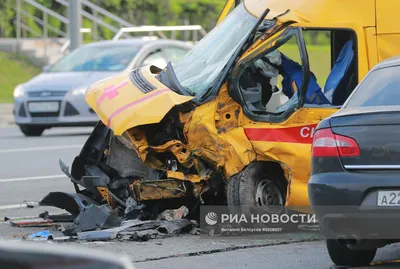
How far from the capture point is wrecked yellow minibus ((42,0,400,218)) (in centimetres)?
859

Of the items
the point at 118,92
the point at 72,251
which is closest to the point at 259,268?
the point at 118,92

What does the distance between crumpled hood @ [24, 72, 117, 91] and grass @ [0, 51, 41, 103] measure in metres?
9.27

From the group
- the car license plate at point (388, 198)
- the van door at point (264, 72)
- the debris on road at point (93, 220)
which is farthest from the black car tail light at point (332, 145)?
the debris on road at point (93, 220)

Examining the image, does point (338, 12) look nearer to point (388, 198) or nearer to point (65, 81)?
point (388, 198)

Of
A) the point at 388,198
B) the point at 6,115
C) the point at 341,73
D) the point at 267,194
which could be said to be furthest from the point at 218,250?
the point at 6,115

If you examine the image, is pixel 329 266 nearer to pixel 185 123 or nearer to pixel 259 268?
pixel 259 268

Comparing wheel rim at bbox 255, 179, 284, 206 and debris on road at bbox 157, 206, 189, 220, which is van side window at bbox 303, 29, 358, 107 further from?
debris on road at bbox 157, 206, 189, 220

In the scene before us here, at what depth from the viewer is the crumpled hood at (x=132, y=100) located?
852cm

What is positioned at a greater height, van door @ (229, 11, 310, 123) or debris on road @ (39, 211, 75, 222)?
van door @ (229, 11, 310, 123)

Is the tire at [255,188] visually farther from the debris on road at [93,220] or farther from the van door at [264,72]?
the debris on road at [93,220]

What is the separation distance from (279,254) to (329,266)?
0.63 m

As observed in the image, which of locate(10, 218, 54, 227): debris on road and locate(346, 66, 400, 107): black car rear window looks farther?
locate(10, 218, 54, 227): debris on road

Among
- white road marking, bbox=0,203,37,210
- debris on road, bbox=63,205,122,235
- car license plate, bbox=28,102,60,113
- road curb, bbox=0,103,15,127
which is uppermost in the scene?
debris on road, bbox=63,205,122,235

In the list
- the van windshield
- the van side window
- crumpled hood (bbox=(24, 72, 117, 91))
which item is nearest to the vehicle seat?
the van side window
